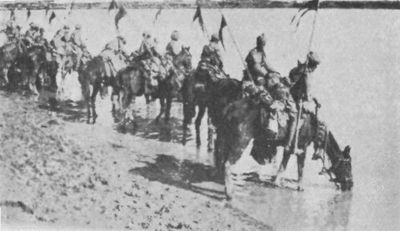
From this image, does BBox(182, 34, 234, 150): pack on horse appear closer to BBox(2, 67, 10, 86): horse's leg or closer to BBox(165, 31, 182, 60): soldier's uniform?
BBox(165, 31, 182, 60): soldier's uniform

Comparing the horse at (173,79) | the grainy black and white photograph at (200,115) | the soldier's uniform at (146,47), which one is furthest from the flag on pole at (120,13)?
the horse at (173,79)

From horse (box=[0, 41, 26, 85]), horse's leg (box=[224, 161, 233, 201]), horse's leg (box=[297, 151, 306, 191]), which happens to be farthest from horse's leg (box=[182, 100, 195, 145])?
horse (box=[0, 41, 26, 85])

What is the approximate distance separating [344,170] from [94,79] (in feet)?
9.24

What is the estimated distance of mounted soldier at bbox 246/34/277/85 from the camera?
6.72m

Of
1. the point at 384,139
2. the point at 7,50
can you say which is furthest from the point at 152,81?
the point at 384,139

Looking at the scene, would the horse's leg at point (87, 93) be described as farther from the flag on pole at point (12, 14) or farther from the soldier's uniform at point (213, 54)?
the soldier's uniform at point (213, 54)

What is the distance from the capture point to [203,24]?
704cm

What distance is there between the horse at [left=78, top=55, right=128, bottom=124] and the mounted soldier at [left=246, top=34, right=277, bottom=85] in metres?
1.41

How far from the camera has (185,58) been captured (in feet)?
23.2

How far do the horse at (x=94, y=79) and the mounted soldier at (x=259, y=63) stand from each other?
1.41 m

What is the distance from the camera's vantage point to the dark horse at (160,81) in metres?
7.12

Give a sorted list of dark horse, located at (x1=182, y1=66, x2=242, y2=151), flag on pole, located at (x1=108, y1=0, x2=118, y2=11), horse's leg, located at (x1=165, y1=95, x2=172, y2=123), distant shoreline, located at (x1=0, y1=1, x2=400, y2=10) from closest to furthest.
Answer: distant shoreline, located at (x1=0, y1=1, x2=400, y2=10) → dark horse, located at (x1=182, y1=66, x2=242, y2=151) → horse's leg, located at (x1=165, y1=95, x2=172, y2=123) → flag on pole, located at (x1=108, y1=0, x2=118, y2=11)

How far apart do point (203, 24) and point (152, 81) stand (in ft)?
2.66

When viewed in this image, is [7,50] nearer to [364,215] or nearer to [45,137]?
[45,137]
